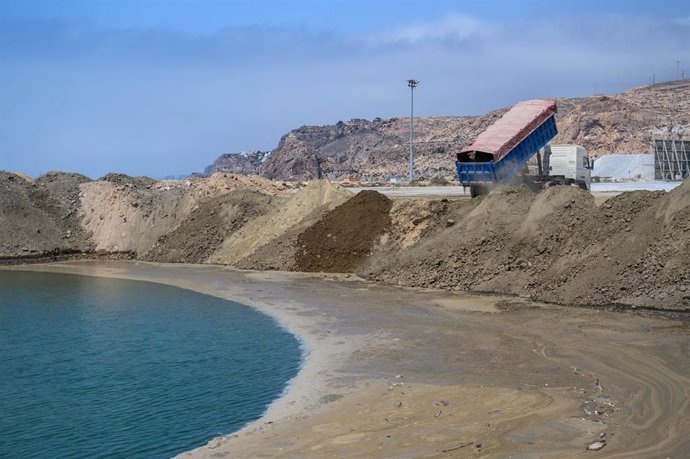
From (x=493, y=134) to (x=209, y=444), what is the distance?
23943 mm

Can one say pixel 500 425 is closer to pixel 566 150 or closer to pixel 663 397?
pixel 663 397

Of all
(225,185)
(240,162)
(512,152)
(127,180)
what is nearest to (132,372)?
(512,152)

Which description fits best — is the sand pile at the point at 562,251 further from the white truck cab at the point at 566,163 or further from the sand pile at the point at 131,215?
the sand pile at the point at 131,215

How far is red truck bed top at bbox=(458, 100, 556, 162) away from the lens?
32.5 metres

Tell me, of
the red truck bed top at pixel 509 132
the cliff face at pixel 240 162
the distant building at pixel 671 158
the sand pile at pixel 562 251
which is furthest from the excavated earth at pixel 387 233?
the cliff face at pixel 240 162

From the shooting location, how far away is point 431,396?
46.7 ft

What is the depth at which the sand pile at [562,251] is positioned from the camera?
21.8 m

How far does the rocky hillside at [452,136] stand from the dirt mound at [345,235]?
177 ft

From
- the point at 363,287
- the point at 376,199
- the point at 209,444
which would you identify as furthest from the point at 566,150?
the point at 209,444

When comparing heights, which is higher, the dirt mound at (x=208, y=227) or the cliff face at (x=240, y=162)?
the cliff face at (x=240, y=162)

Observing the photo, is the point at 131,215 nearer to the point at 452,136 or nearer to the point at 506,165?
the point at 506,165

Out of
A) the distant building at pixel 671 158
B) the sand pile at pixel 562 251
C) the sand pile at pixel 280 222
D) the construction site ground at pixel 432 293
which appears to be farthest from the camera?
the distant building at pixel 671 158

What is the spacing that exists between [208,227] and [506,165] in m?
15.4

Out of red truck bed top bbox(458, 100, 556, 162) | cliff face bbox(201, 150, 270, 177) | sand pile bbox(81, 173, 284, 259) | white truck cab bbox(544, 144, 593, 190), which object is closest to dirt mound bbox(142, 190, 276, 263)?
sand pile bbox(81, 173, 284, 259)
